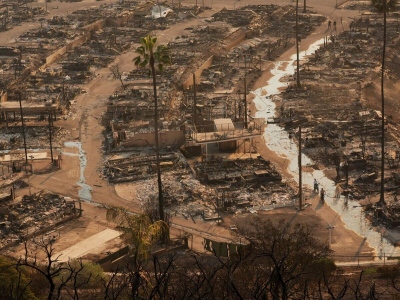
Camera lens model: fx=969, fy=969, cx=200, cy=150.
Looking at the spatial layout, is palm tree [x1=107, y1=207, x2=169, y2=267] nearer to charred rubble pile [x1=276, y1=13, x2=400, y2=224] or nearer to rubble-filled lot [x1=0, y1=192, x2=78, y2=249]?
rubble-filled lot [x1=0, y1=192, x2=78, y2=249]

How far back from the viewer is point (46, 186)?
5081 cm

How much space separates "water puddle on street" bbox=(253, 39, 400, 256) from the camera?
43.9 meters

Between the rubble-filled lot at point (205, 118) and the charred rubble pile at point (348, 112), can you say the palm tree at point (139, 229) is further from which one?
the charred rubble pile at point (348, 112)

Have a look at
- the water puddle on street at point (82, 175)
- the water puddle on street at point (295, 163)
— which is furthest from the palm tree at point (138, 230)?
the water puddle on street at point (295, 163)

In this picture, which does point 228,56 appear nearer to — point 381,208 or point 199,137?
point 199,137

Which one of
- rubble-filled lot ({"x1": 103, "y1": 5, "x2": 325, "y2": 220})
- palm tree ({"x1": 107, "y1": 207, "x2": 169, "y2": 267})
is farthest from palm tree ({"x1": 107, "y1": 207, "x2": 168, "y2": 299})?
rubble-filled lot ({"x1": 103, "y1": 5, "x2": 325, "y2": 220})

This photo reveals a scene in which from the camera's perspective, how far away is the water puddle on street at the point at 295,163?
43875 mm

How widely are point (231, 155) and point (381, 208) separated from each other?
10.6 metres

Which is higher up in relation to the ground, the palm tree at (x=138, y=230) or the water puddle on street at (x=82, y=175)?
the palm tree at (x=138, y=230)

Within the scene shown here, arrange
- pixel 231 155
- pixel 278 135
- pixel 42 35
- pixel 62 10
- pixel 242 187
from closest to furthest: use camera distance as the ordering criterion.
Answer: pixel 242 187 < pixel 231 155 < pixel 278 135 < pixel 42 35 < pixel 62 10

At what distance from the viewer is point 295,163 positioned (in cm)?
5406

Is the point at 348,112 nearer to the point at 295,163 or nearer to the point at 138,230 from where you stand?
the point at 295,163

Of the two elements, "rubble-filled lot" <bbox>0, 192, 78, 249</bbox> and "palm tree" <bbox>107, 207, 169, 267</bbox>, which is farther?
"rubble-filled lot" <bbox>0, 192, 78, 249</bbox>

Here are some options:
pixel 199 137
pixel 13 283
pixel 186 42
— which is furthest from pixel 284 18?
pixel 13 283
